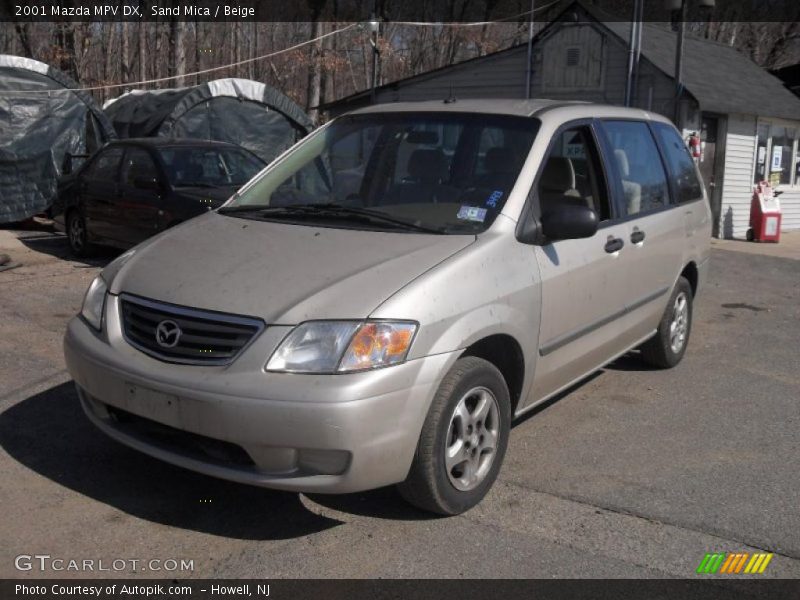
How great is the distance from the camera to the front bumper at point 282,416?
3215 millimetres

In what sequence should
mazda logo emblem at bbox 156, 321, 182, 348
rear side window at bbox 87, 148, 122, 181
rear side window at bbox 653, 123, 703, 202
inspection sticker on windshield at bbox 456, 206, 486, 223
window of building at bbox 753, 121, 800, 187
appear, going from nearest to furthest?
1. mazda logo emblem at bbox 156, 321, 182, 348
2. inspection sticker on windshield at bbox 456, 206, 486, 223
3. rear side window at bbox 653, 123, 703, 202
4. rear side window at bbox 87, 148, 122, 181
5. window of building at bbox 753, 121, 800, 187

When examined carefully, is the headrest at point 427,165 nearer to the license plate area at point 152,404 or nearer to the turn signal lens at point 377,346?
the turn signal lens at point 377,346

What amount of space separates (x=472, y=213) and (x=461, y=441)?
1126 mm

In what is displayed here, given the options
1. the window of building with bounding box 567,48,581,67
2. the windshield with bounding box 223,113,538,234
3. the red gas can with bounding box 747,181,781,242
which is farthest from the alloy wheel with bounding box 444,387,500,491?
the window of building with bounding box 567,48,581,67

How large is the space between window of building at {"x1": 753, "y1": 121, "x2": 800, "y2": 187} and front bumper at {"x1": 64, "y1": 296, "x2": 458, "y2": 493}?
1556 centimetres

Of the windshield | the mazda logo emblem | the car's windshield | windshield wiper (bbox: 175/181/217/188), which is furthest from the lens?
the car's windshield

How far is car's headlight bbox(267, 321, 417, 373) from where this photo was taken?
10.8ft

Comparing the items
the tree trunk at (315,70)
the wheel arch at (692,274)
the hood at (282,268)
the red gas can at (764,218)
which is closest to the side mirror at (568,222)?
the hood at (282,268)

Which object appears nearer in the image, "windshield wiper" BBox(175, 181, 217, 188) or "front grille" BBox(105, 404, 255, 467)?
"front grille" BBox(105, 404, 255, 467)

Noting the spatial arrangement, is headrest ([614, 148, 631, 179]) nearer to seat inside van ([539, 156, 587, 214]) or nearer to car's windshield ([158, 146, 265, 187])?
seat inside van ([539, 156, 587, 214])

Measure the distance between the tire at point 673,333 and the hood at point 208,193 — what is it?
476cm

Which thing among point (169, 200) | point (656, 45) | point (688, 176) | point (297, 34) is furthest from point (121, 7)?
point (688, 176)
